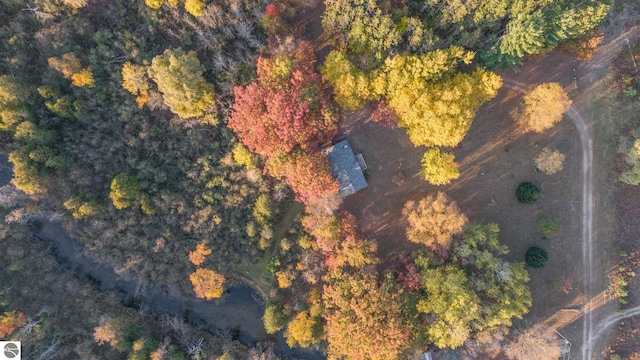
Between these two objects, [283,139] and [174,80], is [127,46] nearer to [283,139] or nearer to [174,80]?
[174,80]

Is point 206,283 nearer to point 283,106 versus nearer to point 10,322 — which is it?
point 10,322

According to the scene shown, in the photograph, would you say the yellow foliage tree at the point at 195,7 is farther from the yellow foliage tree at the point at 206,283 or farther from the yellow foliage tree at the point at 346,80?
the yellow foliage tree at the point at 206,283

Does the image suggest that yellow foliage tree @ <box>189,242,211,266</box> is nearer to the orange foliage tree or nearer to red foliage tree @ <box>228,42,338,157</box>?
red foliage tree @ <box>228,42,338,157</box>

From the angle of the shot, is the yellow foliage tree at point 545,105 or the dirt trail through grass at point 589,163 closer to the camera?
the yellow foliage tree at point 545,105

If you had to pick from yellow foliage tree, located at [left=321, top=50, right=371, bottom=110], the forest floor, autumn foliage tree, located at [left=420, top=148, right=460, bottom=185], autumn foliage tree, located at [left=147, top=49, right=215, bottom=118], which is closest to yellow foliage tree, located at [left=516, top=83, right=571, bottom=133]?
the forest floor

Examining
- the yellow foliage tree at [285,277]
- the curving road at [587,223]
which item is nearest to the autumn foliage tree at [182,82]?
the yellow foliage tree at [285,277]

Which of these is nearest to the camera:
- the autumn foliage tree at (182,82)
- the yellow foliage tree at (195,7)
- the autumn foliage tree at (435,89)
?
the autumn foliage tree at (182,82)
